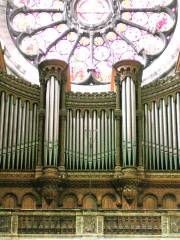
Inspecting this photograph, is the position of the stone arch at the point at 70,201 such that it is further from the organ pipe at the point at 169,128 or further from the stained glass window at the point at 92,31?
the stained glass window at the point at 92,31

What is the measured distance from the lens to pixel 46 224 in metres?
20.0

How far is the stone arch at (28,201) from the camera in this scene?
21.9 meters

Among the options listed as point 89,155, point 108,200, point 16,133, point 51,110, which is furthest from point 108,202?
point 16,133

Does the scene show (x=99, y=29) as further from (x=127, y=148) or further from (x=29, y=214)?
(x=29, y=214)

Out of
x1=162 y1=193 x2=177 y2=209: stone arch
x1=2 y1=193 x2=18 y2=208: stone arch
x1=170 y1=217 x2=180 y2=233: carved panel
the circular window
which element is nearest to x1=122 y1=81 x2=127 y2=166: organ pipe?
x1=162 y1=193 x2=177 y2=209: stone arch

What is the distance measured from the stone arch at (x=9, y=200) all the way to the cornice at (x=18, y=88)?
3.02 m

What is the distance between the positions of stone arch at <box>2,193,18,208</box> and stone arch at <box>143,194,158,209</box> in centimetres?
383

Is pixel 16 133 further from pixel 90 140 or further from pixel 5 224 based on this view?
pixel 5 224

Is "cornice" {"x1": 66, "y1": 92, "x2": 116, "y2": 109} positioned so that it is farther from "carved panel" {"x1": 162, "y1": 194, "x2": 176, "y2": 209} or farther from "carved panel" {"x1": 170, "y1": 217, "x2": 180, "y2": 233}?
"carved panel" {"x1": 170, "y1": 217, "x2": 180, "y2": 233}

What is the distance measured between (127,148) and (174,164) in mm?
1473

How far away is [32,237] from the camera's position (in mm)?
19781

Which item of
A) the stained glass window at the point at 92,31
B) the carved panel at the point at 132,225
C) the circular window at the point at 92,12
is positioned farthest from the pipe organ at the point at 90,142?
the circular window at the point at 92,12

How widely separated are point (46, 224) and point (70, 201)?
2.15 m

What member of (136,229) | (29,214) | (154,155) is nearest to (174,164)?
(154,155)
